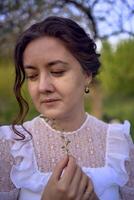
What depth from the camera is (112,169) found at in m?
1.27

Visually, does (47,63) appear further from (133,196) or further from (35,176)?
(133,196)

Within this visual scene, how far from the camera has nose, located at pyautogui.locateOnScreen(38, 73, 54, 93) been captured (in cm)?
111

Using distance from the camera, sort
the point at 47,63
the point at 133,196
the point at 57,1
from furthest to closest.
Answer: the point at 57,1, the point at 133,196, the point at 47,63

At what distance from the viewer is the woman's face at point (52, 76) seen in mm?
1113

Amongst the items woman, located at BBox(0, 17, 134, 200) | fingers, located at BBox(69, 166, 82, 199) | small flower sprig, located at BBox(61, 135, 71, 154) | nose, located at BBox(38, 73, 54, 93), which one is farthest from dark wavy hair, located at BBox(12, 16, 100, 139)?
fingers, located at BBox(69, 166, 82, 199)

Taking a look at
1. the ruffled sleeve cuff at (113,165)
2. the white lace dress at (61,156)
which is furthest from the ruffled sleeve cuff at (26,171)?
the ruffled sleeve cuff at (113,165)

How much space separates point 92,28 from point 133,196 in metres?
0.93

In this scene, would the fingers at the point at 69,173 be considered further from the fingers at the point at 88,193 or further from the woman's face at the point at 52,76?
the woman's face at the point at 52,76

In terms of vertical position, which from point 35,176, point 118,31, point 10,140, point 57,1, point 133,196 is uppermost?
point 57,1

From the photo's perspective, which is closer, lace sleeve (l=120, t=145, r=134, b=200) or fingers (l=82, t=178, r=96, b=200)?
fingers (l=82, t=178, r=96, b=200)

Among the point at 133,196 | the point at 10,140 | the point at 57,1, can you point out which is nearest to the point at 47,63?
the point at 10,140

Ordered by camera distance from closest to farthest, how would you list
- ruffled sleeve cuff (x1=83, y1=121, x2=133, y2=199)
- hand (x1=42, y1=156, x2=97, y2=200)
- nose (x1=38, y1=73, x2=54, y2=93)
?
hand (x1=42, y1=156, x2=97, y2=200), nose (x1=38, y1=73, x2=54, y2=93), ruffled sleeve cuff (x1=83, y1=121, x2=133, y2=199)

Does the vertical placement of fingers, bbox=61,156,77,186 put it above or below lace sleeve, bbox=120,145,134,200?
above

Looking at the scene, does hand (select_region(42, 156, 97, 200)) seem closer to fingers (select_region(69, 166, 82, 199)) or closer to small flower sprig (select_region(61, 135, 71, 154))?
fingers (select_region(69, 166, 82, 199))
